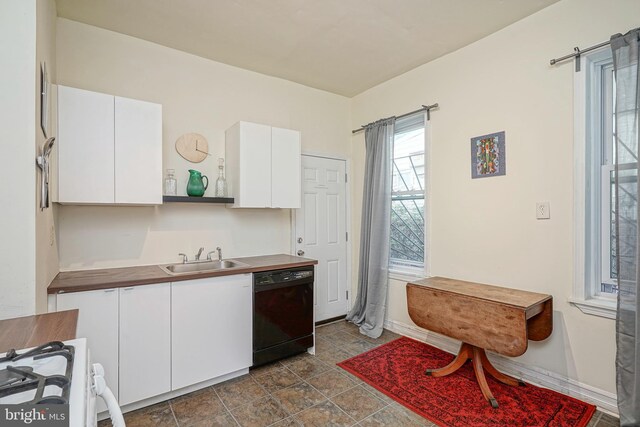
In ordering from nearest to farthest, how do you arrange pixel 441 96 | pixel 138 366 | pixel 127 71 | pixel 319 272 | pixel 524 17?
1. pixel 138 366
2. pixel 524 17
3. pixel 127 71
4. pixel 441 96
5. pixel 319 272

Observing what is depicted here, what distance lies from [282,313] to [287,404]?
0.72 meters

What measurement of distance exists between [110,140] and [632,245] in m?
3.41

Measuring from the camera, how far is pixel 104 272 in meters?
2.34

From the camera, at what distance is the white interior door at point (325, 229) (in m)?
3.60

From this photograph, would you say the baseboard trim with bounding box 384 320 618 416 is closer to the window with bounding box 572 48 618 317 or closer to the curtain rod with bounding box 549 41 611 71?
the window with bounding box 572 48 618 317

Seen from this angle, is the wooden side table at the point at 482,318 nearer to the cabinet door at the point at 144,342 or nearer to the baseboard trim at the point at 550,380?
the baseboard trim at the point at 550,380

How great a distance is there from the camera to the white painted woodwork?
284 cm

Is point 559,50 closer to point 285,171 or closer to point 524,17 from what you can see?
point 524,17

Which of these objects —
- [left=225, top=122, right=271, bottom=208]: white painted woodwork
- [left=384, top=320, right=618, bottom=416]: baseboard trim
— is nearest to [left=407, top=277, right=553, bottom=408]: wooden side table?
[left=384, top=320, right=618, bottom=416]: baseboard trim

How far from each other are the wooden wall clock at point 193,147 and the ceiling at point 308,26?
0.77 m

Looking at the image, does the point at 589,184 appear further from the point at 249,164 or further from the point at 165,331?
the point at 165,331

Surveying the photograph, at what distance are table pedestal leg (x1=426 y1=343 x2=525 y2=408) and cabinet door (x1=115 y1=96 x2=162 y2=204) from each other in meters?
2.56

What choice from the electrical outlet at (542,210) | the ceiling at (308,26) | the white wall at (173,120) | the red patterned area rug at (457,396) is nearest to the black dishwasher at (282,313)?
the red patterned area rug at (457,396)

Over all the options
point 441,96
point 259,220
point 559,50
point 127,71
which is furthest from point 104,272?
point 559,50
